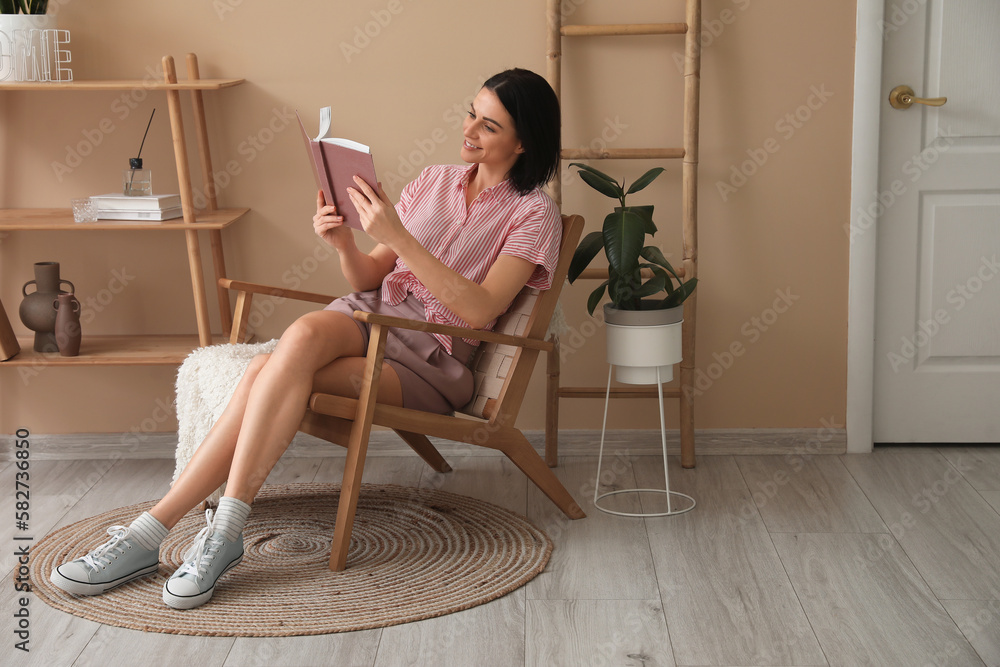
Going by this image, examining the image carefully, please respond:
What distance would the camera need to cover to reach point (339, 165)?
2041 millimetres

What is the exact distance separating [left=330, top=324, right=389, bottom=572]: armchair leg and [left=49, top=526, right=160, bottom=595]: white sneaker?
15.5 inches

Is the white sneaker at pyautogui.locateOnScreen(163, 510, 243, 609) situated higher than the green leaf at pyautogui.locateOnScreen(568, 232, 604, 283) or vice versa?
the green leaf at pyautogui.locateOnScreen(568, 232, 604, 283)

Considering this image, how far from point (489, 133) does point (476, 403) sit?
25.6 inches

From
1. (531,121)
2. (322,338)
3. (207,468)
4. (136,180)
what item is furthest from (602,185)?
(136,180)

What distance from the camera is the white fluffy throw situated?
2.24 meters

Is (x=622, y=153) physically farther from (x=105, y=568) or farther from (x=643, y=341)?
(x=105, y=568)

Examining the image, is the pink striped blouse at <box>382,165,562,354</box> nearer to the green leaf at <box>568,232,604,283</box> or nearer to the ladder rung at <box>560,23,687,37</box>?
the green leaf at <box>568,232,604,283</box>

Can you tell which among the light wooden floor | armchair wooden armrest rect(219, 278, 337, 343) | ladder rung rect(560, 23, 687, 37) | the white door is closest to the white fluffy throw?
armchair wooden armrest rect(219, 278, 337, 343)

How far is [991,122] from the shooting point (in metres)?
2.76

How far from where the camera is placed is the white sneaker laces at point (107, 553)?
6.51 feet

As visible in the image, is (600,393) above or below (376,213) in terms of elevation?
below

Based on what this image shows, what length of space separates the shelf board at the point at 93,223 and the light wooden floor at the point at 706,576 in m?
0.73

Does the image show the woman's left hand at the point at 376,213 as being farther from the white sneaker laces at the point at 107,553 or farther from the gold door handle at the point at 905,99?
the gold door handle at the point at 905,99

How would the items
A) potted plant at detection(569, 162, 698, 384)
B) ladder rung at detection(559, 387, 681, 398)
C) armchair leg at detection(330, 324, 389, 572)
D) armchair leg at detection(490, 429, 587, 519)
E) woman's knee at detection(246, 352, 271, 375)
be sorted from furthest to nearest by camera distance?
1. ladder rung at detection(559, 387, 681, 398)
2. potted plant at detection(569, 162, 698, 384)
3. armchair leg at detection(490, 429, 587, 519)
4. woman's knee at detection(246, 352, 271, 375)
5. armchair leg at detection(330, 324, 389, 572)
